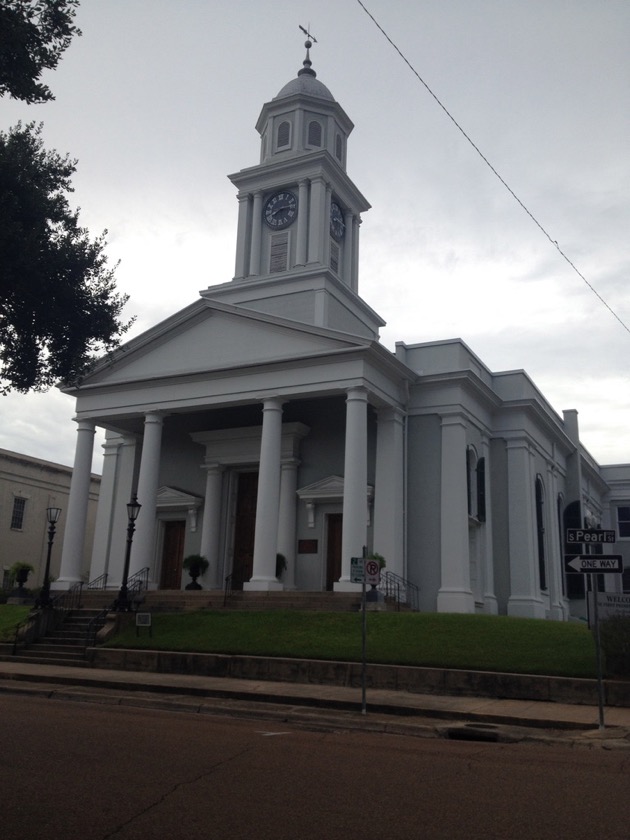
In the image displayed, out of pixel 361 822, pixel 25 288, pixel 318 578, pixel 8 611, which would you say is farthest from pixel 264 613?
pixel 361 822

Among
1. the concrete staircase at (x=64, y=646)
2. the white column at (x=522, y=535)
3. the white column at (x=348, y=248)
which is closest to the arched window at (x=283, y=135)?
the white column at (x=348, y=248)

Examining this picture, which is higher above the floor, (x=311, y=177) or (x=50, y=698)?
(x=311, y=177)

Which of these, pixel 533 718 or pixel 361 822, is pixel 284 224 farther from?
pixel 361 822

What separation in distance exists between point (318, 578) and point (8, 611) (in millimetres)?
9770

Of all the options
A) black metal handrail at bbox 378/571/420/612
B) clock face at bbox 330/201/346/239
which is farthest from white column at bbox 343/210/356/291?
black metal handrail at bbox 378/571/420/612

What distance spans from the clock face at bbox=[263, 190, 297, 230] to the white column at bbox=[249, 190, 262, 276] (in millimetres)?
346

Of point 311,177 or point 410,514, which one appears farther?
point 311,177

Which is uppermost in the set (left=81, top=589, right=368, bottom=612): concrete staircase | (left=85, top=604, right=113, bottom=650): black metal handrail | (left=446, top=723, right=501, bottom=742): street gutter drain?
(left=81, top=589, right=368, bottom=612): concrete staircase

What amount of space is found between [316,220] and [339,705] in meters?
22.1

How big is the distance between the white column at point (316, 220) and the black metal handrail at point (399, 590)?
41.2 ft

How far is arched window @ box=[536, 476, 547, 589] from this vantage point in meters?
31.6

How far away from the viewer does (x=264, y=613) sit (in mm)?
21109

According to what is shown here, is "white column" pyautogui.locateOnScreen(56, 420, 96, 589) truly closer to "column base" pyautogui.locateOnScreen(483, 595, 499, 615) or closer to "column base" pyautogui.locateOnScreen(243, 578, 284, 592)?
"column base" pyautogui.locateOnScreen(243, 578, 284, 592)

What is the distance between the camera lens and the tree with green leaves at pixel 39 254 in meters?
10.3
